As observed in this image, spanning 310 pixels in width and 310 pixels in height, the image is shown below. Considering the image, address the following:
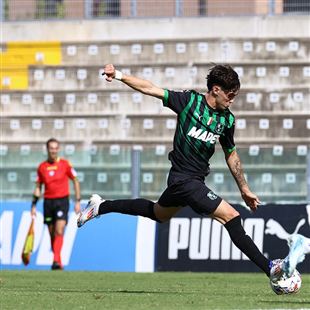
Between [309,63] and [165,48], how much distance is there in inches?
140

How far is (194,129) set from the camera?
10.6 metres

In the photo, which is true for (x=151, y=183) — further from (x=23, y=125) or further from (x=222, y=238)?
(x=23, y=125)

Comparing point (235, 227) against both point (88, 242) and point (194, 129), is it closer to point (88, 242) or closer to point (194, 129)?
point (194, 129)

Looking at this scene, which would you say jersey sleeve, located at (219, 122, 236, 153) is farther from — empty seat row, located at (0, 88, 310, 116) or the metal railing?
the metal railing

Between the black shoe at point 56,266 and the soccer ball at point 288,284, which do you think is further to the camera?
the black shoe at point 56,266

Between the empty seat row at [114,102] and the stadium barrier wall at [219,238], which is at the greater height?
the empty seat row at [114,102]

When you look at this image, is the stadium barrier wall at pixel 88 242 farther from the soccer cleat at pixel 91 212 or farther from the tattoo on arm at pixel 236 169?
the tattoo on arm at pixel 236 169

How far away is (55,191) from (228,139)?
8175 millimetres

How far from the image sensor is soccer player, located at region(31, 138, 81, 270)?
18422 millimetres

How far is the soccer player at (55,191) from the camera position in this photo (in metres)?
18.4

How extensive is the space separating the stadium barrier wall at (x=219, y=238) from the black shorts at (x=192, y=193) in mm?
7297

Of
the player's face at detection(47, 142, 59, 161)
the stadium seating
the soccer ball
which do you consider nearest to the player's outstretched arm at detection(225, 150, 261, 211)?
the soccer ball

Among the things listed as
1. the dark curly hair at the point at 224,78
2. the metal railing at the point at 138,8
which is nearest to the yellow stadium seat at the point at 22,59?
the metal railing at the point at 138,8

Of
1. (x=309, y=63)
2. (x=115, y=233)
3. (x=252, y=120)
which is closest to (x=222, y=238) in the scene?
(x=115, y=233)
